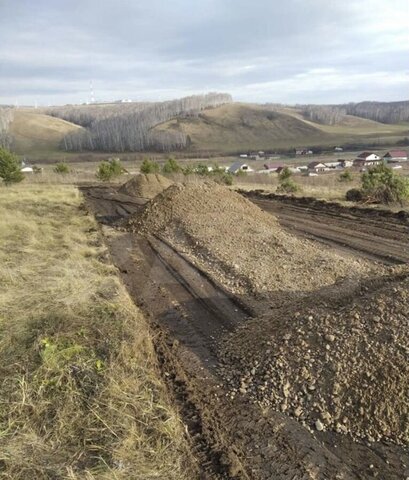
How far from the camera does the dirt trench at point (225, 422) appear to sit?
4.53 meters

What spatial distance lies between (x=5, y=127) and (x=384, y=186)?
153865mm

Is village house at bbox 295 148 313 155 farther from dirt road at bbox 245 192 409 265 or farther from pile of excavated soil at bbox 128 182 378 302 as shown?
pile of excavated soil at bbox 128 182 378 302

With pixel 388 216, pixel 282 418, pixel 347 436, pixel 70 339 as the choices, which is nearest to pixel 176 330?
pixel 70 339

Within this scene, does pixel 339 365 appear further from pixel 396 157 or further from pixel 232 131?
pixel 232 131

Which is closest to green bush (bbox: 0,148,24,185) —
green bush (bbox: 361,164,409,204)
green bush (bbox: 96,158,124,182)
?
green bush (bbox: 96,158,124,182)

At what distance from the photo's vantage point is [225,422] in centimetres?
527

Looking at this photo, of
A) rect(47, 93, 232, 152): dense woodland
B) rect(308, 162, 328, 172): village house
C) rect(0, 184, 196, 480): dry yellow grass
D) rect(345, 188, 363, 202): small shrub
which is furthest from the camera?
rect(47, 93, 232, 152): dense woodland

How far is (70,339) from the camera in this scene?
6.38 meters

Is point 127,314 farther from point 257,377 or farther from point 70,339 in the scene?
point 257,377

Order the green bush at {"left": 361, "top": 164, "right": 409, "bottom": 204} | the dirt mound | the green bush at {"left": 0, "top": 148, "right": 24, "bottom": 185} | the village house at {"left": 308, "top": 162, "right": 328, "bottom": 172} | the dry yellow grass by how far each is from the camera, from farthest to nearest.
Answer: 1. the village house at {"left": 308, "top": 162, "right": 328, "bottom": 172}
2. the green bush at {"left": 0, "top": 148, "right": 24, "bottom": 185}
3. the dirt mound
4. the green bush at {"left": 361, "top": 164, "right": 409, "bottom": 204}
5. the dry yellow grass

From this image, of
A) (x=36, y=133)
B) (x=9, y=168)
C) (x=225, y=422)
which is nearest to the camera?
(x=225, y=422)

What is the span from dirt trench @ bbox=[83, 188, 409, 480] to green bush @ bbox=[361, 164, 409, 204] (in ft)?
46.9

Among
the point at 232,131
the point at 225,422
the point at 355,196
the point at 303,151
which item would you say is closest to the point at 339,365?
the point at 225,422

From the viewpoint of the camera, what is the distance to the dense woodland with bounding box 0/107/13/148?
135 m
